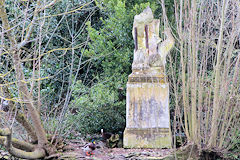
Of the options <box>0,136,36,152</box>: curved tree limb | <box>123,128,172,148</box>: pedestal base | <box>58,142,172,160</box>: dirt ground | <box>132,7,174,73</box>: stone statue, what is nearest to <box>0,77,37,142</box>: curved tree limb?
<box>0,136,36,152</box>: curved tree limb

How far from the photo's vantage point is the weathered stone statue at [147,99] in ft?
18.8

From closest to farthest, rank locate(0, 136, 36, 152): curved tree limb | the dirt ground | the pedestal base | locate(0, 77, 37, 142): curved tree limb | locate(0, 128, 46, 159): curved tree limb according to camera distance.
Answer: locate(0, 128, 46, 159): curved tree limb → locate(0, 77, 37, 142): curved tree limb → locate(0, 136, 36, 152): curved tree limb → the dirt ground → the pedestal base

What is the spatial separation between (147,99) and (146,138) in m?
0.72

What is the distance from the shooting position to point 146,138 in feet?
18.9

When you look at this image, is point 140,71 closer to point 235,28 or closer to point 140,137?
point 140,137

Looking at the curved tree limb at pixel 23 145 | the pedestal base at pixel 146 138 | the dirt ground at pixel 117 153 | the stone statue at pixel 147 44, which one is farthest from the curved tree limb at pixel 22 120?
the stone statue at pixel 147 44

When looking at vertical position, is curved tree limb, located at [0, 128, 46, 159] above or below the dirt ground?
above

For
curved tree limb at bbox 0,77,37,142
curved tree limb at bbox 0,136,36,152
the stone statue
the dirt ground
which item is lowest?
the dirt ground

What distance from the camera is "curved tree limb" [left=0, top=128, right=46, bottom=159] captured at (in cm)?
363

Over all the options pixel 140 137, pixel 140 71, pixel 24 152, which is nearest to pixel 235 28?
pixel 140 71

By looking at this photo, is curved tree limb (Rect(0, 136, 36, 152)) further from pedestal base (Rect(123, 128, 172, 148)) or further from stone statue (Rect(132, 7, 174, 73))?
stone statue (Rect(132, 7, 174, 73))

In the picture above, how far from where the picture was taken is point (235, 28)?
12.1 ft

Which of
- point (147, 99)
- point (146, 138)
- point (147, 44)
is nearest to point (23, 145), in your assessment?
point (146, 138)

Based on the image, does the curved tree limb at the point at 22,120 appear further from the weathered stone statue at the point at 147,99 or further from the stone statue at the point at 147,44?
the stone statue at the point at 147,44
